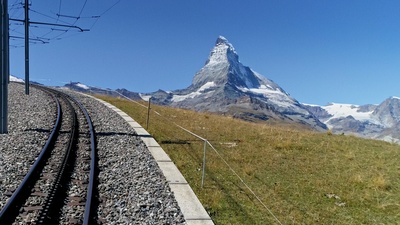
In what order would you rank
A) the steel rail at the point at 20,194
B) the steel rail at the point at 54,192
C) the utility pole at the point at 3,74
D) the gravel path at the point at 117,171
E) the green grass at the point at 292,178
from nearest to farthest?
1. the steel rail at the point at 20,194
2. the steel rail at the point at 54,192
3. the gravel path at the point at 117,171
4. the green grass at the point at 292,178
5. the utility pole at the point at 3,74

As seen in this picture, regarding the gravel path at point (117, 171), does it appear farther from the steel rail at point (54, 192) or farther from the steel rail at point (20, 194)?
the steel rail at point (54, 192)

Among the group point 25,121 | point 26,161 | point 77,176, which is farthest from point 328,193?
point 25,121

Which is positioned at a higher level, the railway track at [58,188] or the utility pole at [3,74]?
the utility pole at [3,74]

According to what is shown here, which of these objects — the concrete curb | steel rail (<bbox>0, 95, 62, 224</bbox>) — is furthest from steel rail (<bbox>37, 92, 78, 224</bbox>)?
the concrete curb

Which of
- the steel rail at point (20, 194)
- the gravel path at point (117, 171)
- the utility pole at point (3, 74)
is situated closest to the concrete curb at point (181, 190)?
the gravel path at point (117, 171)

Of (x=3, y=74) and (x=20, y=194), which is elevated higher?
(x=3, y=74)

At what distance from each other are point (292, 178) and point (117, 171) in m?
5.41

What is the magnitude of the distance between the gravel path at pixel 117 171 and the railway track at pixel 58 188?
0.32 meters

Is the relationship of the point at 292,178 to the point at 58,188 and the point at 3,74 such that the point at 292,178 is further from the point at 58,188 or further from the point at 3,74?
the point at 3,74

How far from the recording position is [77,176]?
376 inches

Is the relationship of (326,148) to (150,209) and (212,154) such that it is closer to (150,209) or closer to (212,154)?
(212,154)

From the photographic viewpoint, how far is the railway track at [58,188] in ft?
22.9

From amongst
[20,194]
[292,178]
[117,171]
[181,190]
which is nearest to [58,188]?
[20,194]

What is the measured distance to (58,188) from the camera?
845 cm
